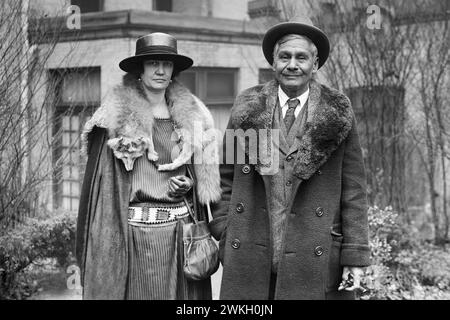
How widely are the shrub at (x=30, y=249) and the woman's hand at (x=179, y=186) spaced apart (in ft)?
7.70

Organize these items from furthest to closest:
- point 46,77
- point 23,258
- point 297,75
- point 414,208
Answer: point 414,208 < point 46,77 < point 23,258 < point 297,75

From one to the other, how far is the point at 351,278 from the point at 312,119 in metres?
1.00

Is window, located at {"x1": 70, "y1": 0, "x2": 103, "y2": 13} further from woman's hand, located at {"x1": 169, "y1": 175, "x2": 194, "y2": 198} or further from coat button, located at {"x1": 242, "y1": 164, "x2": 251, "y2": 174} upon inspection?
coat button, located at {"x1": 242, "y1": 164, "x2": 251, "y2": 174}

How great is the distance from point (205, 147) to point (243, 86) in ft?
22.4

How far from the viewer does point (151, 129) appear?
3.90 meters

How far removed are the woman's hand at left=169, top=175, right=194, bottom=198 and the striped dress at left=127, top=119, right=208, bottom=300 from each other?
0.03 meters

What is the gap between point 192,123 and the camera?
13.3ft

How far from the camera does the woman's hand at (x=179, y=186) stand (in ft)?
12.6

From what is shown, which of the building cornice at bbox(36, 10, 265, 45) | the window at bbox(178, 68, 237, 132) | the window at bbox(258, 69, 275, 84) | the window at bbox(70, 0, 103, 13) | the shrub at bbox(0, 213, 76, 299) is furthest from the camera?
the window at bbox(70, 0, 103, 13)

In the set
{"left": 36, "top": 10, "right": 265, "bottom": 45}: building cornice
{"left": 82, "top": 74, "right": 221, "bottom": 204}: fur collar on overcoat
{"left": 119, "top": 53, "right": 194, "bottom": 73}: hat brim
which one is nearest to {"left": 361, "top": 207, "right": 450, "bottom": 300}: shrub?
{"left": 82, "top": 74, "right": 221, "bottom": 204}: fur collar on overcoat

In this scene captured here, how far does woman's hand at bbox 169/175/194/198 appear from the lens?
3.84 meters

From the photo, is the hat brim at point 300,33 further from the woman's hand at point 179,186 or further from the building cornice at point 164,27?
the building cornice at point 164,27
